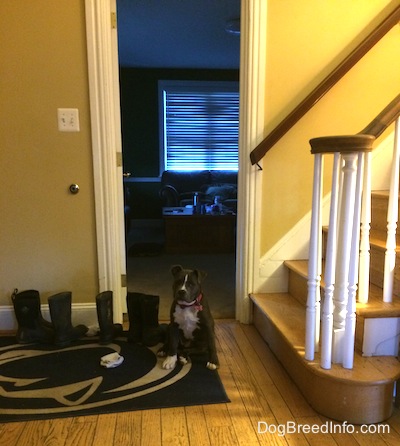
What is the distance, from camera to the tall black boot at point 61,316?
228cm

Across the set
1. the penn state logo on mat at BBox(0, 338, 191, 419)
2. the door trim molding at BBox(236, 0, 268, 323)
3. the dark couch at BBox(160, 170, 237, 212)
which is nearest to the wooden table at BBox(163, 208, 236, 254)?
the dark couch at BBox(160, 170, 237, 212)

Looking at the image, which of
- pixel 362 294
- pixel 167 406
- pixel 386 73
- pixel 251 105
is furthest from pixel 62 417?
pixel 386 73

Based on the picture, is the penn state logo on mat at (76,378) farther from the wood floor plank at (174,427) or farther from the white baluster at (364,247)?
the white baluster at (364,247)

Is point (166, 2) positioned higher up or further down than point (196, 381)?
higher up

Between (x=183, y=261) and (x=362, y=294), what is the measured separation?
8.09 ft

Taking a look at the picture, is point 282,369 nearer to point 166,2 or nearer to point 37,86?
point 37,86

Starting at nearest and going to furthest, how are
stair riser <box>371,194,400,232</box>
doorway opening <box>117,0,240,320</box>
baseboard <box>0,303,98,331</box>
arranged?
1. stair riser <box>371,194,400,232</box>
2. baseboard <box>0,303,98,331</box>
3. doorway opening <box>117,0,240,320</box>

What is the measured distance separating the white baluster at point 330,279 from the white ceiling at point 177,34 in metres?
3.06

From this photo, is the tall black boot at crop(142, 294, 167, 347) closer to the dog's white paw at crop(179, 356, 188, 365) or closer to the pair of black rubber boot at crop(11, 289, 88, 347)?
the dog's white paw at crop(179, 356, 188, 365)

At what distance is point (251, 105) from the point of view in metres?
2.41

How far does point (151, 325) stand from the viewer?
2.35m

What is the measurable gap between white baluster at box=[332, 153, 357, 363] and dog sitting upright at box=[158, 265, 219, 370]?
632mm

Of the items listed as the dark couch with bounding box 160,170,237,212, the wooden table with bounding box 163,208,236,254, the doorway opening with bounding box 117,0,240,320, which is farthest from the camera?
the dark couch with bounding box 160,170,237,212

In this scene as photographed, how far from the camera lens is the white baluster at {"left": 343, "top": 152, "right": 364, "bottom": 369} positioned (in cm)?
155
